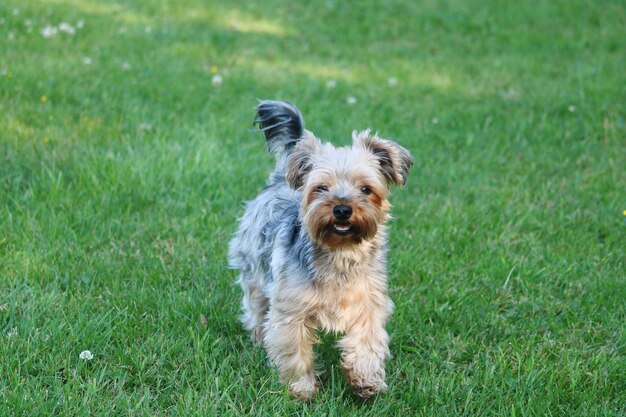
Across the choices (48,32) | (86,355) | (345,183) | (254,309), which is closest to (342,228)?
(345,183)

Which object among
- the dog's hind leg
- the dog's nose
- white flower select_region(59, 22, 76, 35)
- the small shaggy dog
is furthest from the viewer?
white flower select_region(59, 22, 76, 35)

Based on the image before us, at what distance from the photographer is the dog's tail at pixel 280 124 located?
14.8ft

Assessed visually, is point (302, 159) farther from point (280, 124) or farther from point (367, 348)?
point (367, 348)

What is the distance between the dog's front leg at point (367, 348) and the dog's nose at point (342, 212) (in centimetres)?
54

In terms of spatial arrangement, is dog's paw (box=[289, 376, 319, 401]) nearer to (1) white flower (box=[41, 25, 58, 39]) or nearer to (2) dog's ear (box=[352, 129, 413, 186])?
(2) dog's ear (box=[352, 129, 413, 186])

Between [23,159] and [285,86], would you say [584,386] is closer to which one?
[23,159]

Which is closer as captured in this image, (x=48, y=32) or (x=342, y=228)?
(x=342, y=228)

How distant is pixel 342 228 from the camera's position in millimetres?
3967

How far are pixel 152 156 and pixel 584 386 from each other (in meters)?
3.97

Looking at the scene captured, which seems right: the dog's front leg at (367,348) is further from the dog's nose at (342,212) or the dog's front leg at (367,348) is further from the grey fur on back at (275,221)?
the dog's nose at (342,212)

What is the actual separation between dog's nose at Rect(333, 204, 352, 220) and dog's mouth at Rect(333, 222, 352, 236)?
4cm

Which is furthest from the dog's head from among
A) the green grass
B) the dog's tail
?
the green grass

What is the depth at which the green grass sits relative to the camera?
14.0 feet

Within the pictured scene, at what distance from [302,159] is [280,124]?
1.25 ft
